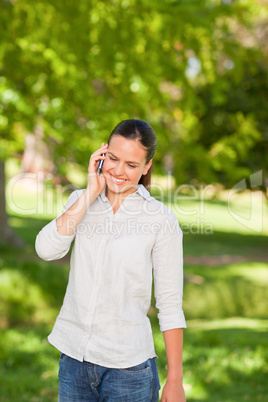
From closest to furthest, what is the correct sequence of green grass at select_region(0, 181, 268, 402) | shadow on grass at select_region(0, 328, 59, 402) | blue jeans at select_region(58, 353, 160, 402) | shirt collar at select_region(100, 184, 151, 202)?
blue jeans at select_region(58, 353, 160, 402)
shirt collar at select_region(100, 184, 151, 202)
shadow on grass at select_region(0, 328, 59, 402)
green grass at select_region(0, 181, 268, 402)

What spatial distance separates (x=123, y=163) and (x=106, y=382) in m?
0.91

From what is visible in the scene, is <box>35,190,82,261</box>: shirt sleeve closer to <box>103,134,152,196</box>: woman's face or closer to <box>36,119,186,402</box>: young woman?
<box>36,119,186,402</box>: young woman

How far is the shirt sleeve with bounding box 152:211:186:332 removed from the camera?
227 cm

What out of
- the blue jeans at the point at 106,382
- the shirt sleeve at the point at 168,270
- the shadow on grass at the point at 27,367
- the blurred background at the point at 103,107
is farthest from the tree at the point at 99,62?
the blue jeans at the point at 106,382

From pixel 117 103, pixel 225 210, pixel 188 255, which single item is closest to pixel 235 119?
pixel 117 103

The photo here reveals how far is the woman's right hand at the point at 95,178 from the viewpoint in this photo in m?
2.30

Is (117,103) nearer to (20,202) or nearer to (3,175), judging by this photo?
(3,175)

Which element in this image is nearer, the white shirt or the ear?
the white shirt

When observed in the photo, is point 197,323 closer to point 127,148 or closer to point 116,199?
point 116,199

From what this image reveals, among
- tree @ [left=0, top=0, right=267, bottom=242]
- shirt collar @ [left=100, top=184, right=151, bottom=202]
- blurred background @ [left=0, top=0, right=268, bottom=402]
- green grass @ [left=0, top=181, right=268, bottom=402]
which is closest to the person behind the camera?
shirt collar @ [left=100, top=184, right=151, bottom=202]

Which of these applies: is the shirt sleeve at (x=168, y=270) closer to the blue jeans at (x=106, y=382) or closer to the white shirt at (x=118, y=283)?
the white shirt at (x=118, y=283)

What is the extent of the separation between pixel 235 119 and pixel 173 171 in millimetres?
4000

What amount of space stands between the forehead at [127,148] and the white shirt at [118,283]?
24 cm

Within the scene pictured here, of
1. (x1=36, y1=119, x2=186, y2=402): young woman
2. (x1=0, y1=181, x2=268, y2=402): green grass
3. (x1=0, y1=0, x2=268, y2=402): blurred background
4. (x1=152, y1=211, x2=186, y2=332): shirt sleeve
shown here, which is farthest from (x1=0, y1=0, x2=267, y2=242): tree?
(x1=152, y1=211, x2=186, y2=332): shirt sleeve
